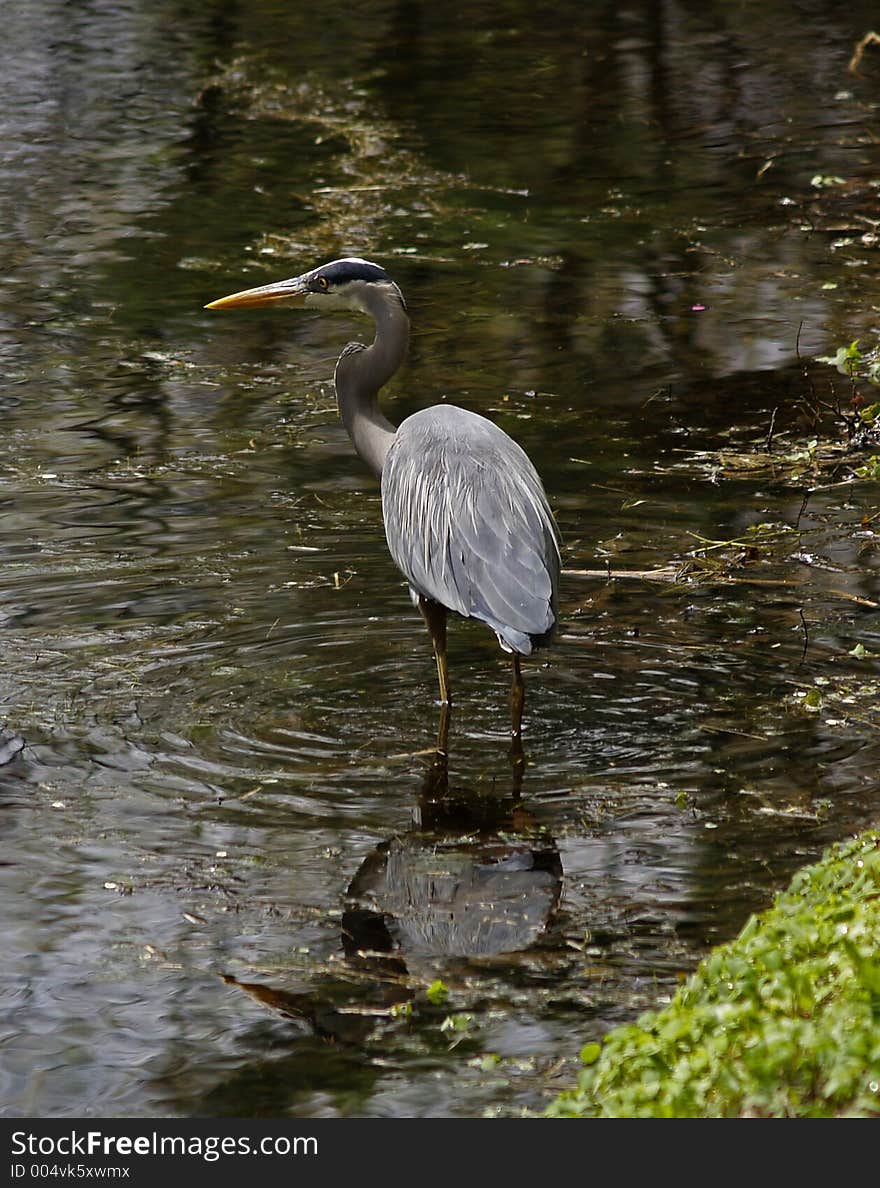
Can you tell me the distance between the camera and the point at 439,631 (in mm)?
7738

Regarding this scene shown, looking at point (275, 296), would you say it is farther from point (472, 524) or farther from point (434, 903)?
point (434, 903)

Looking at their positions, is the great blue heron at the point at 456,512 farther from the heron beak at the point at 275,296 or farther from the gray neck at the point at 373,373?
the heron beak at the point at 275,296

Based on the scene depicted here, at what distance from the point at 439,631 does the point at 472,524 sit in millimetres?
479

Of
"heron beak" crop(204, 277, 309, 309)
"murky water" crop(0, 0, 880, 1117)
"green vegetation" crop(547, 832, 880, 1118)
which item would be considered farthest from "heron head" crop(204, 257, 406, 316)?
"green vegetation" crop(547, 832, 880, 1118)

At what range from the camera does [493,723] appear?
7613 millimetres

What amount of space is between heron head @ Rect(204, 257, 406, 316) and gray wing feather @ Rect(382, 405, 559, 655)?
2.37ft

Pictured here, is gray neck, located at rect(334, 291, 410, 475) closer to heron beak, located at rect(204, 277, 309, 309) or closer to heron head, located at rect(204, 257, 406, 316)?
heron head, located at rect(204, 257, 406, 316)

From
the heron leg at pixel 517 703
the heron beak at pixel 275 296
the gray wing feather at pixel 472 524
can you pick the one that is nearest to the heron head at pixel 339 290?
the heron beak at pixel 275 296

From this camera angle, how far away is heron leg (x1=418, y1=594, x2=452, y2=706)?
7691 mm

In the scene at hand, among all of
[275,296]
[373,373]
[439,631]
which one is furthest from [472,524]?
[275,296]

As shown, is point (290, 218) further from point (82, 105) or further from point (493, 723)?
point (493, 723)

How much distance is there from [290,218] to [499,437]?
8.19m

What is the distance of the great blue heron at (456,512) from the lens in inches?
285

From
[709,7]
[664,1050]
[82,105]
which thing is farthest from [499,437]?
[709,7]
